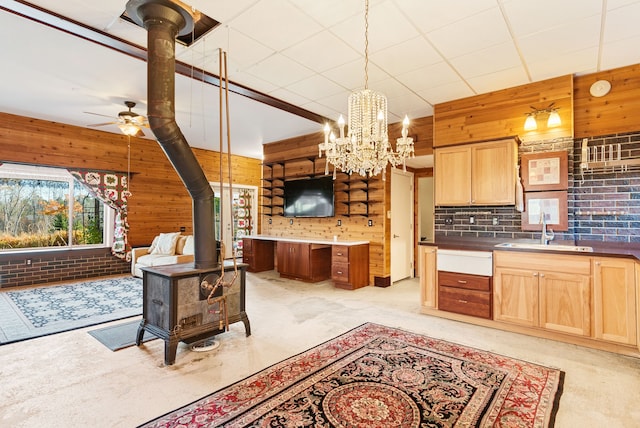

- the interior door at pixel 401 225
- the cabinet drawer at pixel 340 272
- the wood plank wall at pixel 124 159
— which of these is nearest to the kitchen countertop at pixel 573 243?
the interior door at pixel 401 225

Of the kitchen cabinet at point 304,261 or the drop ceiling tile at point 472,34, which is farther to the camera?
the kitchen cabinet at point 304,261

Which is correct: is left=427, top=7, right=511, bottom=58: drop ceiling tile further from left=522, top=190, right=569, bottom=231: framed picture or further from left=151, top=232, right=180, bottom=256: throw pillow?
left=151, top=232, right=180, bottom=256: throw pillow

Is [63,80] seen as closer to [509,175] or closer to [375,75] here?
[375,75]

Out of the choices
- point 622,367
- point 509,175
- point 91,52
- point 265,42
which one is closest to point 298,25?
point 265,42

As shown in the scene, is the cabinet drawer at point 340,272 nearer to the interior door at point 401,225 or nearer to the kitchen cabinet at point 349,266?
the kitchen cabinet at point 349,266

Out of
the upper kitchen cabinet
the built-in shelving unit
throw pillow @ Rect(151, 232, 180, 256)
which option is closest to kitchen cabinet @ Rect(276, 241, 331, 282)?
the built-in shelving unit

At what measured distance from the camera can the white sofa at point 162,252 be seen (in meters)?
5.80

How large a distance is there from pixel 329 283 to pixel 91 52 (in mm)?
4683

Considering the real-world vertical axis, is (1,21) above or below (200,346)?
above

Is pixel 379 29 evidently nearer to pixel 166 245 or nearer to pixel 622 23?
pixel 622 23

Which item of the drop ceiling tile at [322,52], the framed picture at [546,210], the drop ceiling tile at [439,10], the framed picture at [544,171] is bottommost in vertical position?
the framed picture at [546,210]

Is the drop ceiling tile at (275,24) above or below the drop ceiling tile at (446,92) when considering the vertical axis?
above

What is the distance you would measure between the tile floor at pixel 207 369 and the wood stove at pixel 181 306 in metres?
0.20

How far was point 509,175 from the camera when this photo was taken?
3762mm
